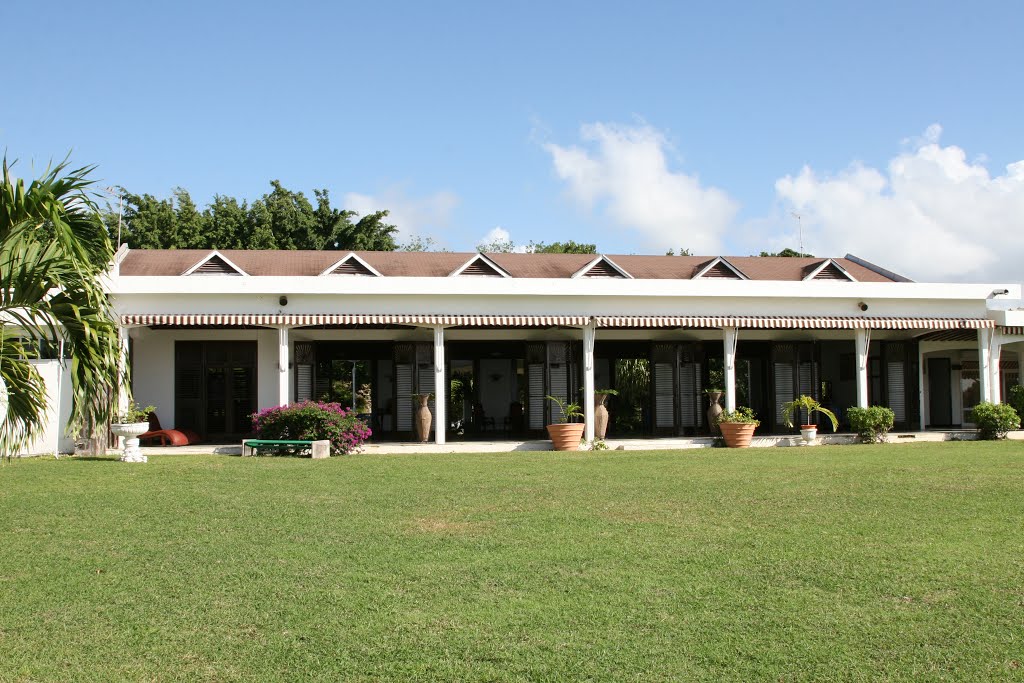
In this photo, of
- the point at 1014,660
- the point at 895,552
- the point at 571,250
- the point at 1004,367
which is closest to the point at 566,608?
the point at 1014,660

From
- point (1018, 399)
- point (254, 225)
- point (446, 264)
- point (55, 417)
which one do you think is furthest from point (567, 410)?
point (254, 225)

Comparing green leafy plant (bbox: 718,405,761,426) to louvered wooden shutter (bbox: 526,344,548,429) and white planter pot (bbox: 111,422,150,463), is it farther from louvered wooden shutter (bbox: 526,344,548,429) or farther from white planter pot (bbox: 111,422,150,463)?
white planter pot (bbox: 111,422,150,463)

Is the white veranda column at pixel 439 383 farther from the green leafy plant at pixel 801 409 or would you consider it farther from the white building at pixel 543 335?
the green leafy plant at pixel 801 409

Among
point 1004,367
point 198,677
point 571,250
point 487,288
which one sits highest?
point 571,250

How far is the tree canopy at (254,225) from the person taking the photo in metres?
31.2

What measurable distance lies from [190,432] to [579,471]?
31.3ft

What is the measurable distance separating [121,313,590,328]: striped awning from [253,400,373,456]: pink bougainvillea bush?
5.81 feet

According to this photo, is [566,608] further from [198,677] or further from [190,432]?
[190,432]

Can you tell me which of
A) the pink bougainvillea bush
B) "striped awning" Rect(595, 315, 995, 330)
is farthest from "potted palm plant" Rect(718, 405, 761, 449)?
the pink bougainvillea bush

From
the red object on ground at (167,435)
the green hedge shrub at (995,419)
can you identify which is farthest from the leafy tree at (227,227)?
the green hedge shrub at (995,419)

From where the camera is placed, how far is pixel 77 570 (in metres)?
6.55

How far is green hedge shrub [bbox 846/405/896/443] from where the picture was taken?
18531mm

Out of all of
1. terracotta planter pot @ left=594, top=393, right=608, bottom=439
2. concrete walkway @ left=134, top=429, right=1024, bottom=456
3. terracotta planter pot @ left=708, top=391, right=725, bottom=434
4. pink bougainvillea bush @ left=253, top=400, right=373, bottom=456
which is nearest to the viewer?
pink bougainvillea bush @ left=253, top=400, right=373, bottom=456

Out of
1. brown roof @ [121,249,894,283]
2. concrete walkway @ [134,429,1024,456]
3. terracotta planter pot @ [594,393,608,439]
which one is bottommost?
concrete walkway @ [134,429,1024,456]
